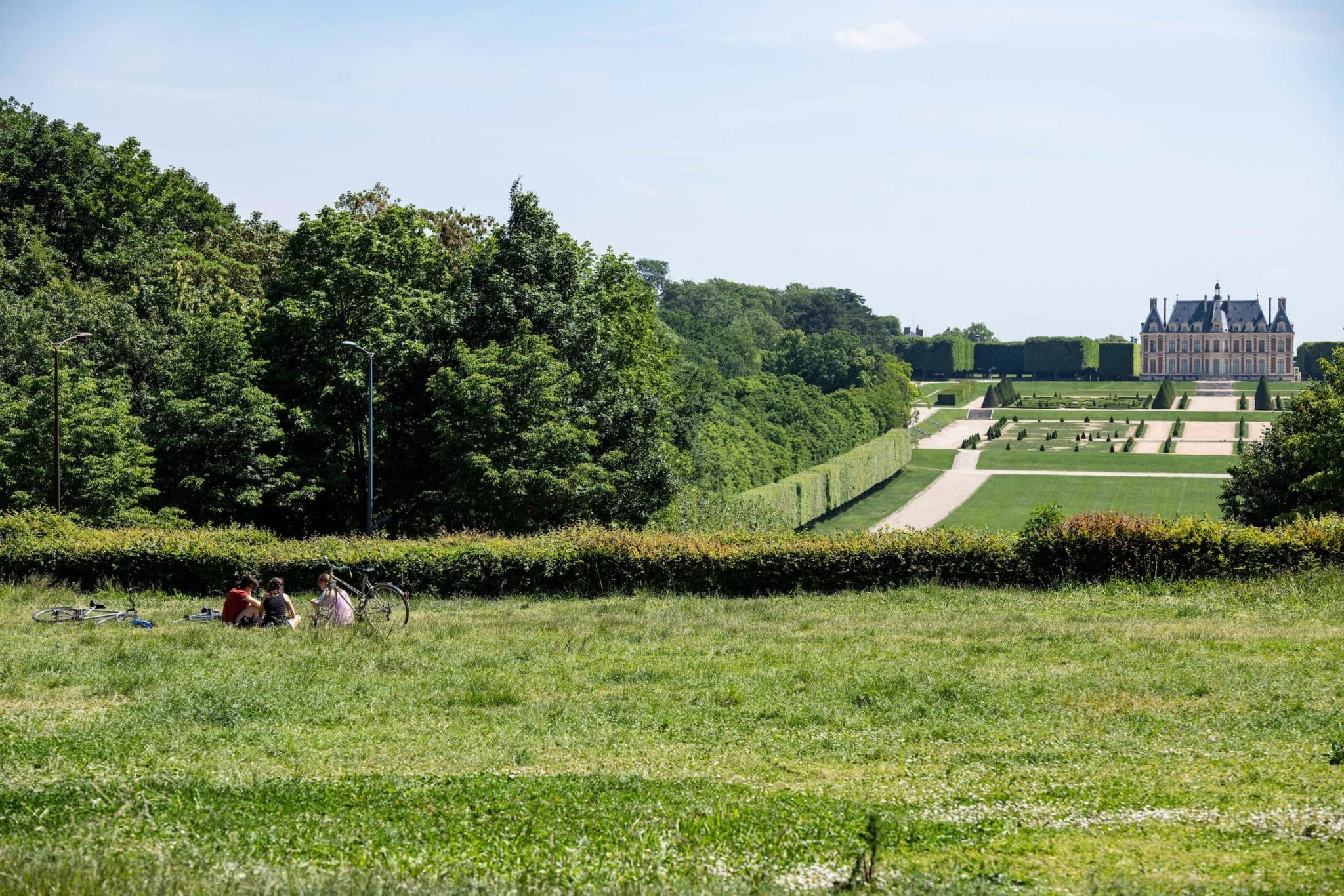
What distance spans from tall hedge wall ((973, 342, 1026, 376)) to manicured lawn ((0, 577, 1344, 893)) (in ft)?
557

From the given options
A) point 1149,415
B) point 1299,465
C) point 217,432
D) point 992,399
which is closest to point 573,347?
point 217,432

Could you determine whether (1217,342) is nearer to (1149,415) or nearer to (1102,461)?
(1149,415)

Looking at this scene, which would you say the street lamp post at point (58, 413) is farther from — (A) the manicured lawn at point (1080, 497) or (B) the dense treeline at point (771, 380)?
(A) the manicured lawn at point (1080, 497)

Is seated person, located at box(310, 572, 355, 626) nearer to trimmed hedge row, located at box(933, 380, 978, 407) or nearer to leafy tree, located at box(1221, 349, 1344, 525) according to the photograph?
leafy tree, located at box(1221, 349, 1344, 525)

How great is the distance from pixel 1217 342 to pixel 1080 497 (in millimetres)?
113628

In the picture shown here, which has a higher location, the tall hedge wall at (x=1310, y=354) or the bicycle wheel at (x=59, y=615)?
Result: the tall hedge wall at (x=1310, y=354)

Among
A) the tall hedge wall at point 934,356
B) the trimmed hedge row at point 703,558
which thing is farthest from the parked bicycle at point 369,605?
the tall hedge wall at point 934,356

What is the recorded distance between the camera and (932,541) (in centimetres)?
2256

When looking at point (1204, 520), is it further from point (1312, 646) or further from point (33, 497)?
point (33, 497)

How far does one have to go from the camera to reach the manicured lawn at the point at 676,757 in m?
7.16

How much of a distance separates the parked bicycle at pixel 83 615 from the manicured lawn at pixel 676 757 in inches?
35.3

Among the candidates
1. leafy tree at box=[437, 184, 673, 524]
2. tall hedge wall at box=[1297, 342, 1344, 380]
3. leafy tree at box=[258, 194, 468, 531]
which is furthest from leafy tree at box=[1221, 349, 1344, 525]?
tall hedge wall at box=[1297, 342, 1344, 380]

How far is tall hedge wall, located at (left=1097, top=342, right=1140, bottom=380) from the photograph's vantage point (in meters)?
175

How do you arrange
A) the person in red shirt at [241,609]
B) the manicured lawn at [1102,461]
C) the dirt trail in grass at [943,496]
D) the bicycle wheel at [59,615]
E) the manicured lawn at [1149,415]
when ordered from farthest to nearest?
1. the manicured lawn at [1149,415]
2. the manicured lawn at [1102,461]
3. the dirt trail in grass at [943,496]
4. the bicycle wheel at [59,615]
5. the person in red shirt at [241,609]
